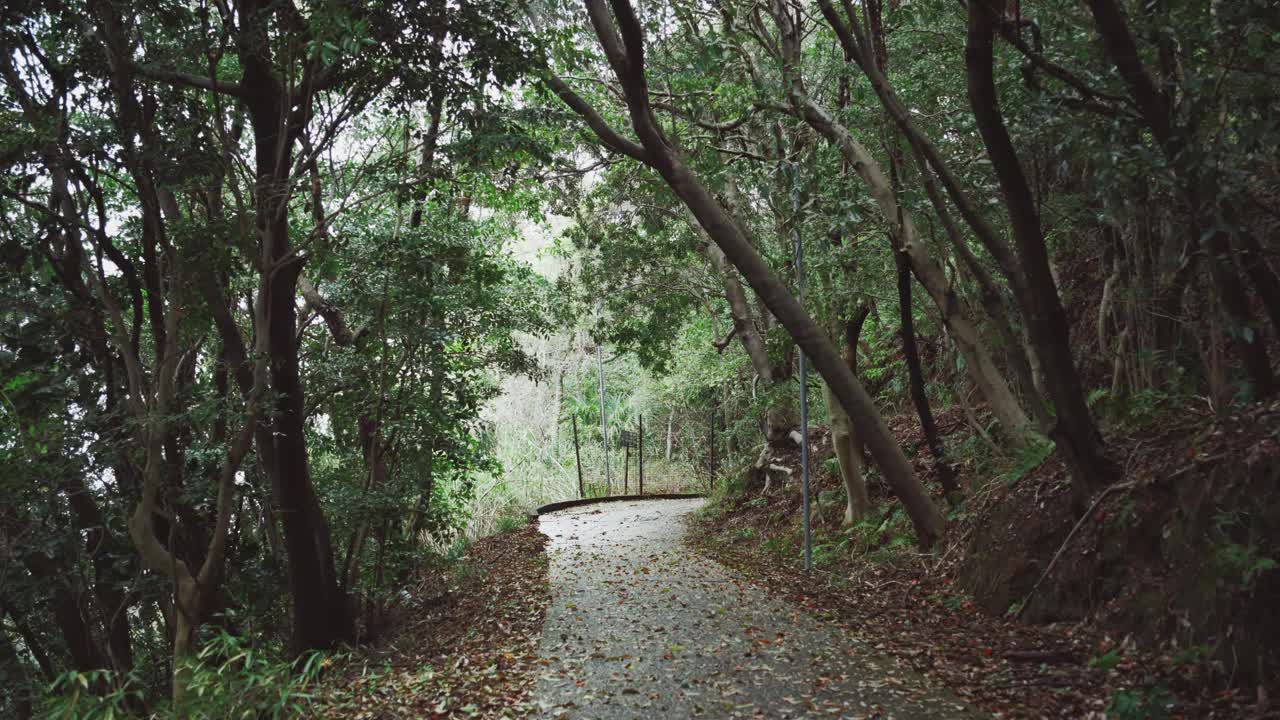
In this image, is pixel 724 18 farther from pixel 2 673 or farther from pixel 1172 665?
pixel 2 673

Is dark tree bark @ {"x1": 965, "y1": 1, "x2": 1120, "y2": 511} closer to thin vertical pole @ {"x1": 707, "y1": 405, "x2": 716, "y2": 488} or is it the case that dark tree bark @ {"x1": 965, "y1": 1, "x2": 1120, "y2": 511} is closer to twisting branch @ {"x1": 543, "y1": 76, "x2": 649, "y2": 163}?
twisting branch @ {"x1": 543, "y1": 76, "x2": 649, "y2": 163}

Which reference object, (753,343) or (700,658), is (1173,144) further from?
(753,343)

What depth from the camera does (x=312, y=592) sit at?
7.53 meters

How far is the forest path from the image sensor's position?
4.95m

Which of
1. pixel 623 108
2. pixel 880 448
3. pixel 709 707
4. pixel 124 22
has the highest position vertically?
pixel 623 108

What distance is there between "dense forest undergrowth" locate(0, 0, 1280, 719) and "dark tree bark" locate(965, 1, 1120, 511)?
3 centimetres

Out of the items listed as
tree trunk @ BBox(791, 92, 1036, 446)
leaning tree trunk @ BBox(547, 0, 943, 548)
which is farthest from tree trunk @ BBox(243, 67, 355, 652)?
tree trunk @ BBox(791, 92, 1036, 446)

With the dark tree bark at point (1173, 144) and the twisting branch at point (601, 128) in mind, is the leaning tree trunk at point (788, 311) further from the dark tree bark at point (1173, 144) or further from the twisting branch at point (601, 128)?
the dark tree bark at point (1173, 144)

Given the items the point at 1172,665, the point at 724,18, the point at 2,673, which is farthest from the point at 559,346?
the point at 1172,665

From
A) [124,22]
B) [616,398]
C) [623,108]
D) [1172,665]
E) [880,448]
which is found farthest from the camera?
[616,398]

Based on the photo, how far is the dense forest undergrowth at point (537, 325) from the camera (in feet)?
15.2

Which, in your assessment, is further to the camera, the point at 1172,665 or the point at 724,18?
the point at 724,18

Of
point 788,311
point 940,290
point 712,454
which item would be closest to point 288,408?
point 788,311

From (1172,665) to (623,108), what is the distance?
938 centimetres
